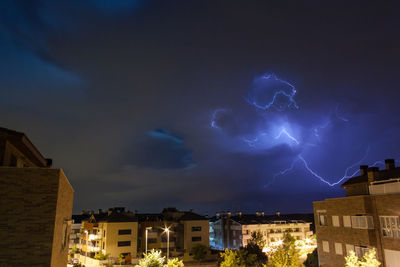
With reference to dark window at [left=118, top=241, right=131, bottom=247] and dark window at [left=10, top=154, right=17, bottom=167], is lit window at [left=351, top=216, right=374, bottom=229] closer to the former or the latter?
dark window at [left=10, top=154, right=17, bottom=167]

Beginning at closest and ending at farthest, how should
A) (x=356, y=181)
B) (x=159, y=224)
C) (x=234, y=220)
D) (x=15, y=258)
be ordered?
(x=15, y=258)
(x=356, y=181)
(x=159, y=224)
(x=234, y=220)

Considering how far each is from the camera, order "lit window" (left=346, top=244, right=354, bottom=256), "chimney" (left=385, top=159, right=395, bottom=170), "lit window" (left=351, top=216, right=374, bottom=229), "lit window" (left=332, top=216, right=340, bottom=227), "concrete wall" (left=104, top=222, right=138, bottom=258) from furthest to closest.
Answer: "concrete wall" (left=104, top=222, right=138, bottom=258), "chimney" (left=385, top=159, right=395, bottom=170), "lit window" (left=332, top=216, right=340, bottom=227), "lit window" (left=346, top=244, right=354, bottom=256), "lit window" (left=351, top=216, right=374, bottom=229)

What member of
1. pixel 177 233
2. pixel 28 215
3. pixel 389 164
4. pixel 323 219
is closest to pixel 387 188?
pixel 323 219

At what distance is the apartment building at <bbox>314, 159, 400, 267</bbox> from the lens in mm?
22188

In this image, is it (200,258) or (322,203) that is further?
(200,258)

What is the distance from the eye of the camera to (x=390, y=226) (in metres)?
22.2

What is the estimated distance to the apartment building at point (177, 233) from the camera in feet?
186

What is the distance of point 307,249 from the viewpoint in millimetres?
59750

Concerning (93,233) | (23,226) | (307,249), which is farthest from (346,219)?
(93,233)

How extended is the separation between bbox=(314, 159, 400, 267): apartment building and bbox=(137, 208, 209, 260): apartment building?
3181 centimetres

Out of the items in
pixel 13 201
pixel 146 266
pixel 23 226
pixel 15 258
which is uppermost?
pixel 13 201

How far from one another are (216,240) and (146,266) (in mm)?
57061

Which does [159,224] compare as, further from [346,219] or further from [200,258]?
[346,219]

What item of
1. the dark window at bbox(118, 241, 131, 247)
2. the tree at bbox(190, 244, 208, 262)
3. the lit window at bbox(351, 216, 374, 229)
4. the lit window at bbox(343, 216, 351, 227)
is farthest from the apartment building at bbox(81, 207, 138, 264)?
the lit window at bbox(351, 216, 374, 229)
